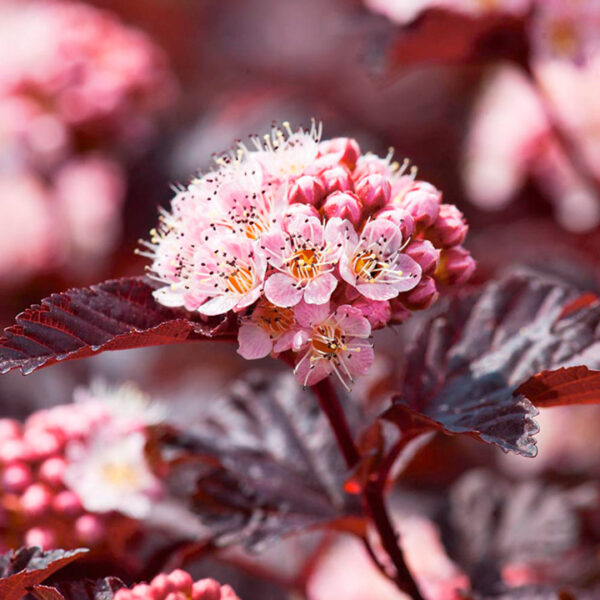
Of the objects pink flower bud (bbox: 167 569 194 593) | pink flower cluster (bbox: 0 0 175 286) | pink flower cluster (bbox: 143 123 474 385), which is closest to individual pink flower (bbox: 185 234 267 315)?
pink flower cluster (bbox: 143 123 474 385)

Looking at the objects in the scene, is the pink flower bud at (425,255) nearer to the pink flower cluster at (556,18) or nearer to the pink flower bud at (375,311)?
the pink flower bud at (375,311)

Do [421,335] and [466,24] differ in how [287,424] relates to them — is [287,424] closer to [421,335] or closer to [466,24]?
[421,335]

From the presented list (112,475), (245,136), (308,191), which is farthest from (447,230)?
(245,136)

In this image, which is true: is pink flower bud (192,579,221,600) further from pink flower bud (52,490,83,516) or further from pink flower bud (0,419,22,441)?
pink flower bud (0,419,22,441)

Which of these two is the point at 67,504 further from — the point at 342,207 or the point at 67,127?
the point at 67,127

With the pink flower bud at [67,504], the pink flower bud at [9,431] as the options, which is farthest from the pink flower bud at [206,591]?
the pink flower bud at [9,431]

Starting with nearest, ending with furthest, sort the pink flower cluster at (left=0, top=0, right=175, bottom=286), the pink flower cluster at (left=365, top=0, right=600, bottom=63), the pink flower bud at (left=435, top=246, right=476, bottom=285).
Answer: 1. the pink flower bud at (left=435, top=246, right=476, bottom=285)
2. the pink flower cluster at (left=365, top=0, right=600, bottom=63)
3. the pink flower cluster at (left=0, top=0, right=175, bottom=286)

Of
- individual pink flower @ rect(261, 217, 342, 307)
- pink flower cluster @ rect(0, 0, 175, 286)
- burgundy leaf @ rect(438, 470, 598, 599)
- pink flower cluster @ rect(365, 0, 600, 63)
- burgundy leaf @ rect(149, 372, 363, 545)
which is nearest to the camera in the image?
individual pink flower @ rect(261, 217, 342, 307)

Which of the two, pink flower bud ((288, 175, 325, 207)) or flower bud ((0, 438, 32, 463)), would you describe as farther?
flower bud ((0, 438, 32, 463))
